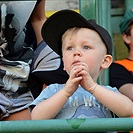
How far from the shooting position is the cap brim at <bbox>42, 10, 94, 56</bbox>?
2080 millimetres

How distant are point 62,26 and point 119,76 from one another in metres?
0.81

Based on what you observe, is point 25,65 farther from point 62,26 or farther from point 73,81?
point 73,81

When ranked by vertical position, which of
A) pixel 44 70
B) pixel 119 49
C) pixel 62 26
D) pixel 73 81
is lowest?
pixel 119 49

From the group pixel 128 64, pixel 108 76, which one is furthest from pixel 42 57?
pixel 128 64

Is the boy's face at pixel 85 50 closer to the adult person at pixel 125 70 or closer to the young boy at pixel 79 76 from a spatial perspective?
the young boy at pixel 79 76

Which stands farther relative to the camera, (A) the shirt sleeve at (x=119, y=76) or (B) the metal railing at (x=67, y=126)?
(A) the shirt sleeve at (x=119, y=76)

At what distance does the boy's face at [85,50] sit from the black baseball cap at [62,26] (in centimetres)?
3

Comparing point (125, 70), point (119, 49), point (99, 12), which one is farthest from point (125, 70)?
point (119, 49)

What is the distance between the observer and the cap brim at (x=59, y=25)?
208 cm

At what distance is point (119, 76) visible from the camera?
286 cm

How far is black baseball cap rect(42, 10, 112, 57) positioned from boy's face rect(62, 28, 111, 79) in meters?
0.03

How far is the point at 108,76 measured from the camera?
2.68 meters

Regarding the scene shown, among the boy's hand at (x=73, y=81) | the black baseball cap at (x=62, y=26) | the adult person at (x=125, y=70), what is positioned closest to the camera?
the boy's hand at (x=73, y=81)

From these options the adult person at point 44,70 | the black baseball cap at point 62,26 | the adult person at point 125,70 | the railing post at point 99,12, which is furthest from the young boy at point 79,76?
the adult person at point 125,70
